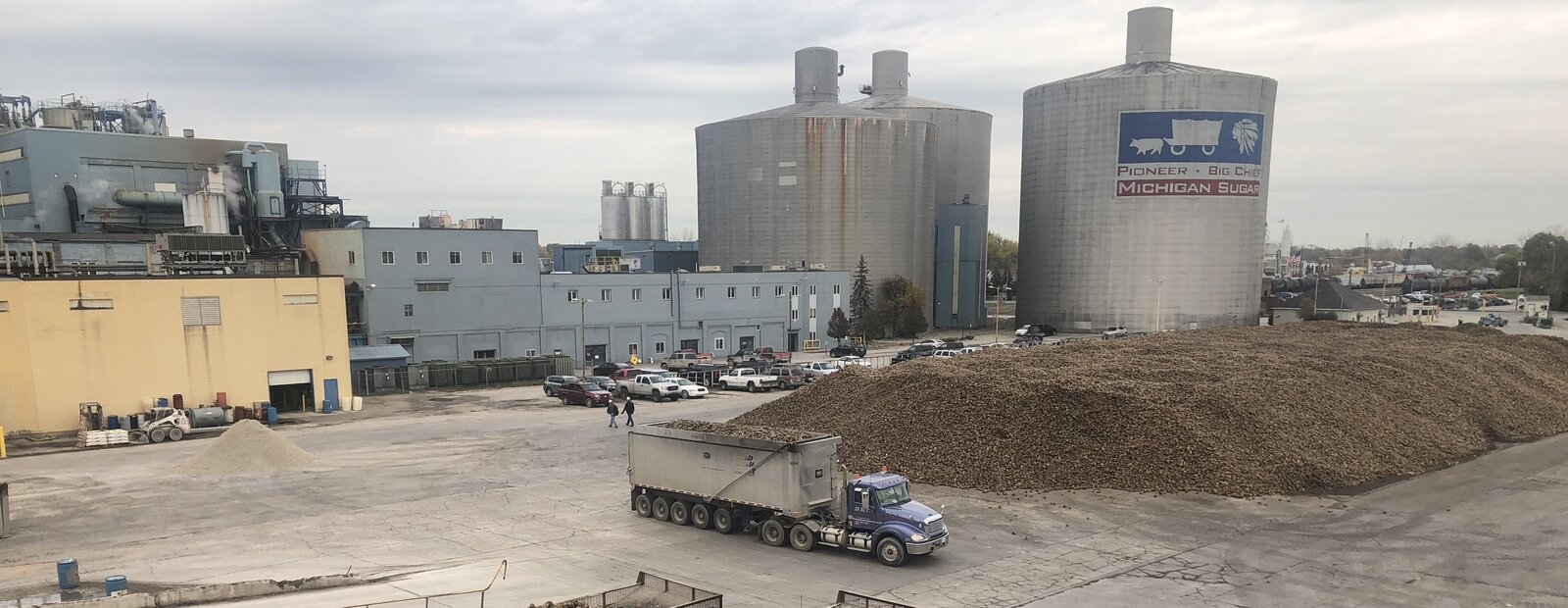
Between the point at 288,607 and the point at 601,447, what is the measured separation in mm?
Answer: 16291

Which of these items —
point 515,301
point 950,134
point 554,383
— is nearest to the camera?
point 554,383

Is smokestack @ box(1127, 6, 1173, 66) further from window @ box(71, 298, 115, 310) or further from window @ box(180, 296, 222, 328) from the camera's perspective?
window @ box(71, 298, 115, 310)

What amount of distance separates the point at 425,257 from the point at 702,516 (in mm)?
41053

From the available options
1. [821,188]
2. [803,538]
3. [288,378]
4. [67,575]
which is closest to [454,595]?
[803,538]

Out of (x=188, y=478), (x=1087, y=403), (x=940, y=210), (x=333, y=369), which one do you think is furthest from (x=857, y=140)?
(x=188, y=478)

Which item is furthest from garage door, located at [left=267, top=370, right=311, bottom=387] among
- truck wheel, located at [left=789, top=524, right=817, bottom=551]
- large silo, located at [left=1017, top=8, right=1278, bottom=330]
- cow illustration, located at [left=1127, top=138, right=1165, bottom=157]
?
cow illustration, located at [left=1127, top=138, right=1165, bottom=157]

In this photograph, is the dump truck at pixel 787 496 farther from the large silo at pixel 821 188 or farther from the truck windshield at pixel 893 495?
the large silo at pixel 821 188

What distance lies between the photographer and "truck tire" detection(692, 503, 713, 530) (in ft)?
66.9

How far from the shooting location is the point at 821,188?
280 ft

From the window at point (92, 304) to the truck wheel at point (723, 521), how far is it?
98.7 feet

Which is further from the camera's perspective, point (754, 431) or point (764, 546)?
point (754, 431)

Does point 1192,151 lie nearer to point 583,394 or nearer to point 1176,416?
point 1176,416

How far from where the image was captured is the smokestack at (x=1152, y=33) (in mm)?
83438

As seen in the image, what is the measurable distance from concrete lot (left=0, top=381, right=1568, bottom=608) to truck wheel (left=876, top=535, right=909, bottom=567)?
0.95 ft
